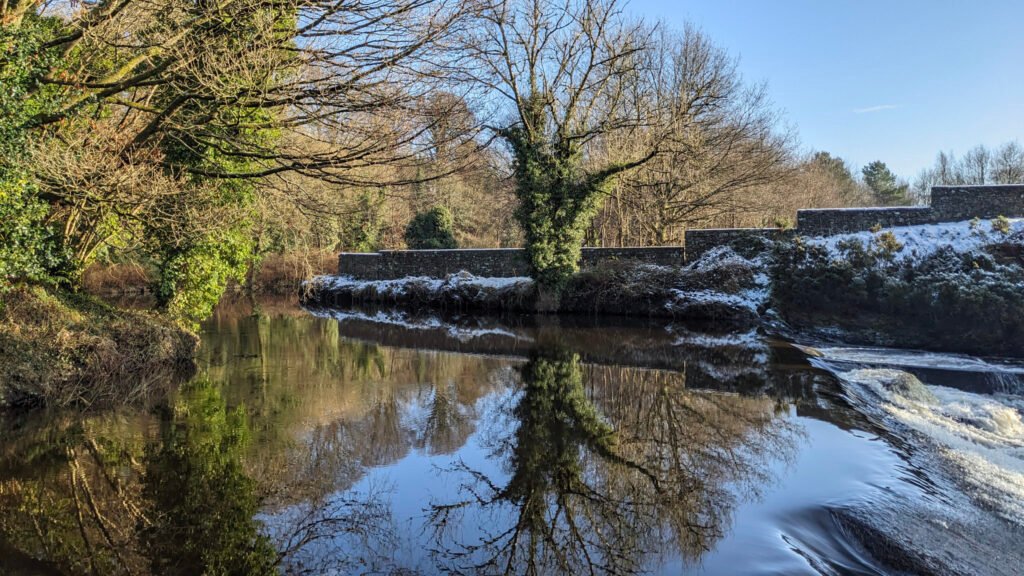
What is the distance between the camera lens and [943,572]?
3584 mm

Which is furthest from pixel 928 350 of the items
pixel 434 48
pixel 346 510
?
pixel 346 510

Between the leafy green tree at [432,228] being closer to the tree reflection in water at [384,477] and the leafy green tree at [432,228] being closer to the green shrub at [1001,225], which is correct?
the tree reflection in water at [384,477]

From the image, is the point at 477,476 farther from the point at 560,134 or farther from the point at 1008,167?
the point at 1008,167

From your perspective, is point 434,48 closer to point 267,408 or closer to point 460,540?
point 267,408

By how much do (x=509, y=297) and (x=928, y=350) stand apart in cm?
1238

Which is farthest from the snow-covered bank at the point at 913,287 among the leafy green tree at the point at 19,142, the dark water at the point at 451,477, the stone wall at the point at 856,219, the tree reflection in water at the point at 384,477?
the leafy green tree at the point at 19,142

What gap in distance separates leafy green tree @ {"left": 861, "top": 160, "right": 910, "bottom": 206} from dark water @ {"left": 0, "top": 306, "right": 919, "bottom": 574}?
4208 cm

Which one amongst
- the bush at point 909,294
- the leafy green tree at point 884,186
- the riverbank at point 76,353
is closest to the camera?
the riverbank at point 76,353

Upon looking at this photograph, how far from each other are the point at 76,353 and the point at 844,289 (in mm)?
16353

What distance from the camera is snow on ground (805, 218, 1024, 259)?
14.6 m

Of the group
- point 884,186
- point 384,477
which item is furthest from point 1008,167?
point 384,477

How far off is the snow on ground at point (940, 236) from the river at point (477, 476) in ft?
21.7

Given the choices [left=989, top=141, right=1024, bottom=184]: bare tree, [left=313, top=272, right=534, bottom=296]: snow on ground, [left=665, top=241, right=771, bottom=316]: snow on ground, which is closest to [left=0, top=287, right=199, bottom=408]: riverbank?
[left=313, top=272, right=534, bottom=296]: snow on ground

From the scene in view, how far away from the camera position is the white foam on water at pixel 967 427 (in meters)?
5.06
